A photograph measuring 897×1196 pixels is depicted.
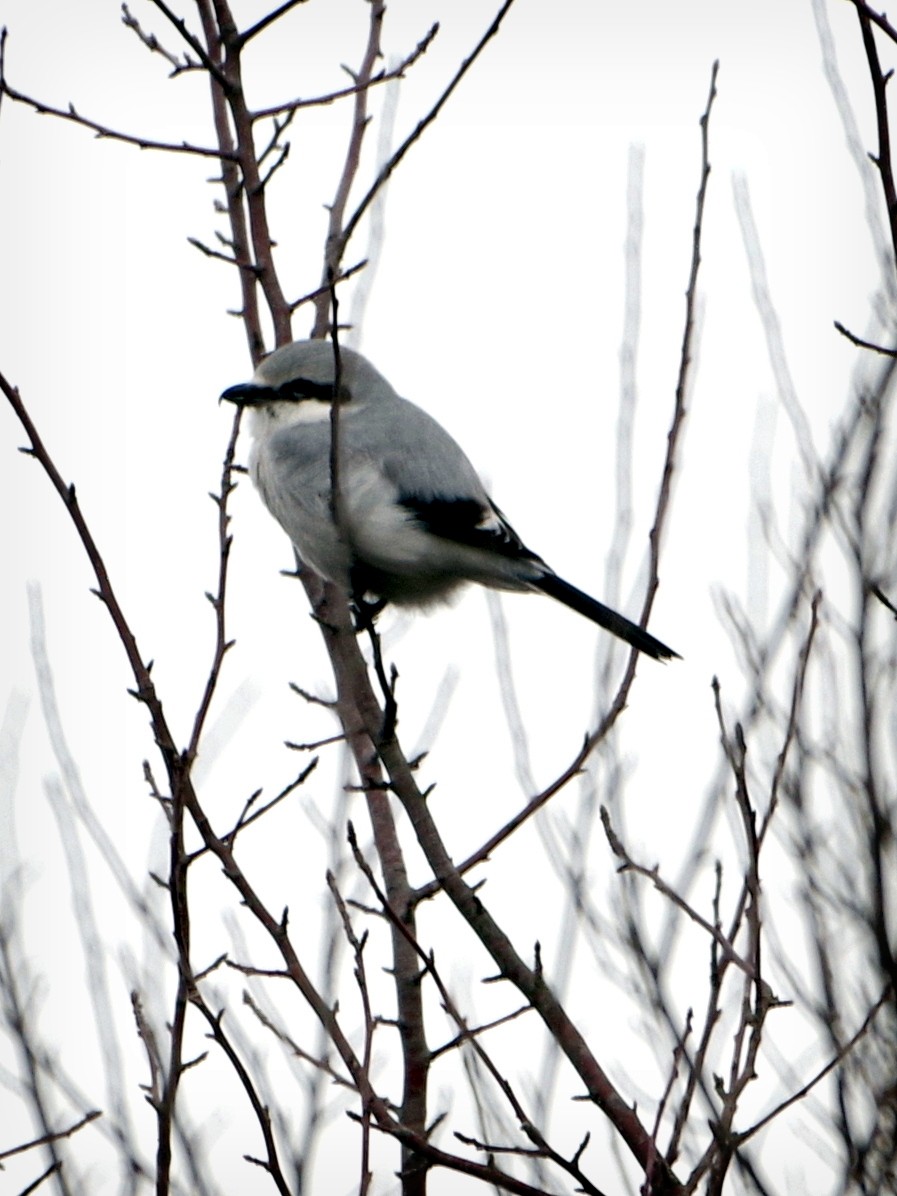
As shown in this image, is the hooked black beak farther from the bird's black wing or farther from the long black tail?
the long black tail

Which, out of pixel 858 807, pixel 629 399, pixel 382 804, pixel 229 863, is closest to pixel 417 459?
pixel 629 399

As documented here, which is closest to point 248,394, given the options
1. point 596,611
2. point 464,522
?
point 464,522

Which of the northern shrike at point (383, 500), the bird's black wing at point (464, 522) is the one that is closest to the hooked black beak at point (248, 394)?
the northern shrike at point (383, 500)

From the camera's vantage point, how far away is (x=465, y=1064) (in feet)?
8.39

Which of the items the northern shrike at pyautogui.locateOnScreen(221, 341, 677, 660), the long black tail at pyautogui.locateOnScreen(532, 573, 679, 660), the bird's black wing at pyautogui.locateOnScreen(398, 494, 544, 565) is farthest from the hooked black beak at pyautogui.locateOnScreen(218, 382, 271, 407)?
the long black tail at pyautogui.locateOnScreen(532, 573, 679, 660)

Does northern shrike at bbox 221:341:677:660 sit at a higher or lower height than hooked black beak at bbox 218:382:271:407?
lower

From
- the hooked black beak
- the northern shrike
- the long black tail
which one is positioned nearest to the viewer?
the long black tail

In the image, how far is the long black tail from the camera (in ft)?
9.95

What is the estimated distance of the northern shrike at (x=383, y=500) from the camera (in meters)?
3.28

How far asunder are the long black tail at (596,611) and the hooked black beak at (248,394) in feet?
2.68

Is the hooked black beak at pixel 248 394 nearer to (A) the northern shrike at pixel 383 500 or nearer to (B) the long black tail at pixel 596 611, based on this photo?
(A) the northern shrike at pixel 383 500

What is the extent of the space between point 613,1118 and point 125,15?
2.51 meters

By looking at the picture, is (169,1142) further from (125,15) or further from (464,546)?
(125,15)

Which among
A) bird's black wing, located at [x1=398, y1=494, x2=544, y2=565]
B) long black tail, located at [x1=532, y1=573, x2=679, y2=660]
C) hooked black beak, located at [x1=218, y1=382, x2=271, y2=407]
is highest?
hooked black beak, located at [x1=218, y1=382, x2=271, y2=407]
